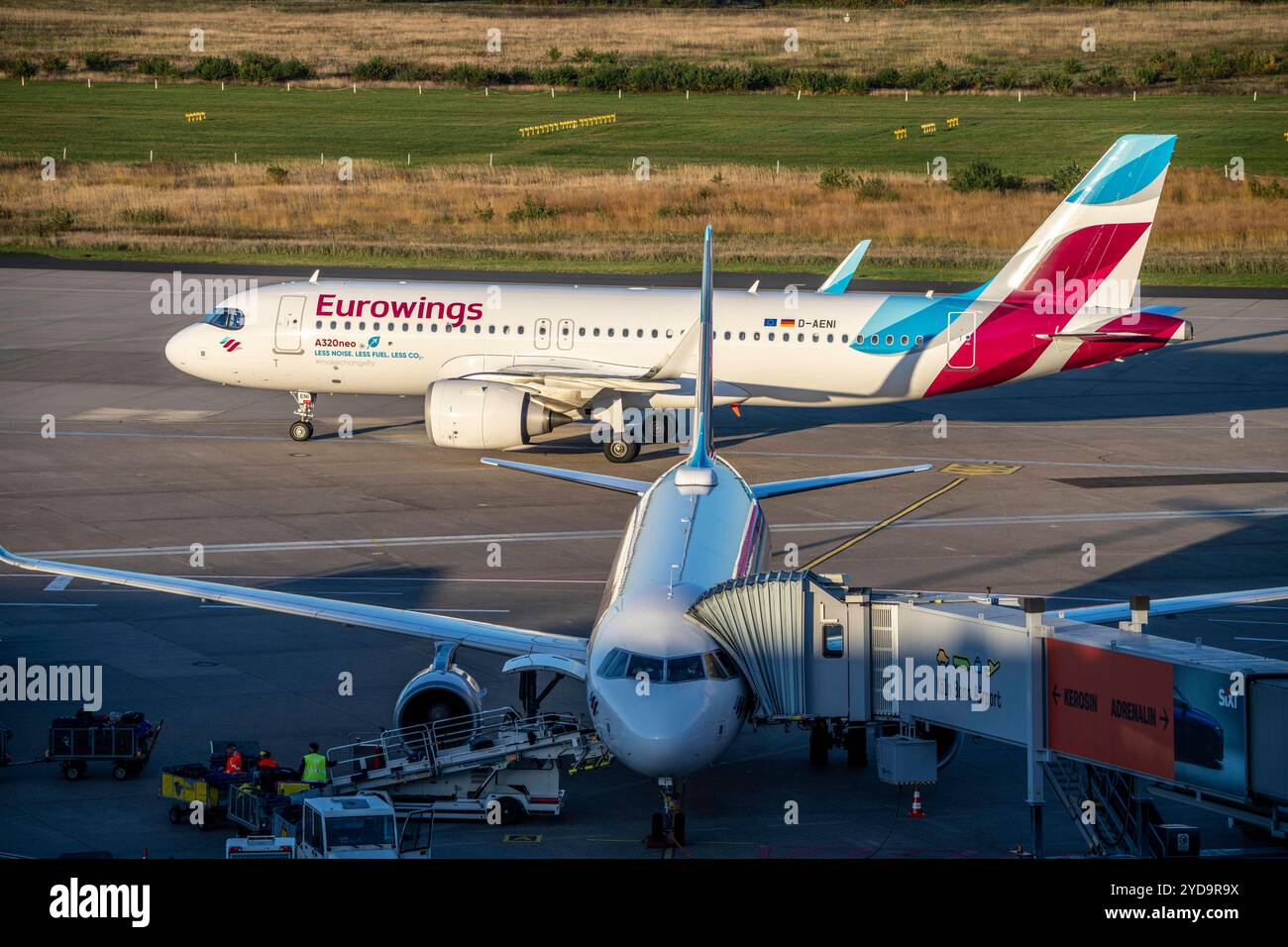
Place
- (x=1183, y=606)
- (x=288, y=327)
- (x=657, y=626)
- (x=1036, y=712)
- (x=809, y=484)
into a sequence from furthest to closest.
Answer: (x=288, y=327) < (x=809, y=484) < (x=1183, y=606) < (x=657, y=626) < (x=1036, y=712)

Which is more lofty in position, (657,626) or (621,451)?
(621,451)

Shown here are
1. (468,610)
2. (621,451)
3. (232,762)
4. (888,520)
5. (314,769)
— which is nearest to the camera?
(314,769)

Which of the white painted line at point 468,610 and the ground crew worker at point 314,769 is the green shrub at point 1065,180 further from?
the ground crew worker at point 314,769

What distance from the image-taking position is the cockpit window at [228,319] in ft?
176

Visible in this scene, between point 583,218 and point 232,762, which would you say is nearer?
point 232,762

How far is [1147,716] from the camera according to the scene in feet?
74.5

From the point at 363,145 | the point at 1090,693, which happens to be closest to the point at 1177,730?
the point at 1090,693

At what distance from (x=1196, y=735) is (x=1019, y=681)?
299cm

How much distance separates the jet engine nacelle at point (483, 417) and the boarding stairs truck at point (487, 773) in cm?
2244

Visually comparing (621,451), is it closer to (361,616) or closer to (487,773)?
(361,616)

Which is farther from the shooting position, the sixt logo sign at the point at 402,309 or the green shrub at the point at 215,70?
the green shrub at the point at 215,70

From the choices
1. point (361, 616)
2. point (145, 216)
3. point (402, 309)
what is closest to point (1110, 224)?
point (402, 309)

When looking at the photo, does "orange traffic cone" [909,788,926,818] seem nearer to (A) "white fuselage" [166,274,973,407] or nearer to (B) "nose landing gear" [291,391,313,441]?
(A) "white fuselage" [166,274,973,407]

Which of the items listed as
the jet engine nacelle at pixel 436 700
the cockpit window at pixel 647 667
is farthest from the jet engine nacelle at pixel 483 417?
the cockpit window at pixel 647 667
